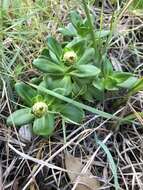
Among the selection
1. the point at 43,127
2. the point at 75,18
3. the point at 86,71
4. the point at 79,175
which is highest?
the point at 75,18

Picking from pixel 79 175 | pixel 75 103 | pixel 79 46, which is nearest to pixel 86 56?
pixel 79 46

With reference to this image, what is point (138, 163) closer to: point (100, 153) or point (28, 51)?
point (100, 153)

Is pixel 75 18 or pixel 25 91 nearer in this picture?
pixel 25 91

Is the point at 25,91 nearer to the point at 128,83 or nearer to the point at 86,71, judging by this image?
the point at 86,71

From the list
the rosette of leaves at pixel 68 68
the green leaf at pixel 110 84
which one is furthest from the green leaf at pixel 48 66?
the green leaf at pixel 110 84

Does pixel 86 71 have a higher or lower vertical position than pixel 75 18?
lower

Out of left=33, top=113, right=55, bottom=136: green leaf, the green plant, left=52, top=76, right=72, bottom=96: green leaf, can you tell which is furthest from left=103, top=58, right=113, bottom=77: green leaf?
left=33, top=113, right=55, bottom=136: green leaf

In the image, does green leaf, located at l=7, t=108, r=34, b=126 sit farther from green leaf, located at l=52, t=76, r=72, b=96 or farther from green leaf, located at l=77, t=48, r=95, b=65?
green leaf, located at l=77, t=48, r=95, b=65

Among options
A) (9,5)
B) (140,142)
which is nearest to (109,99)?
(140,142)
